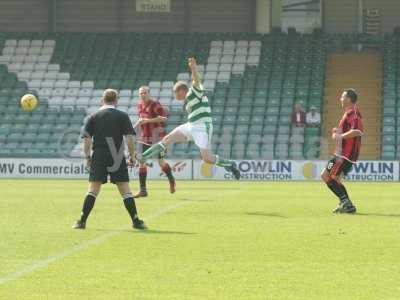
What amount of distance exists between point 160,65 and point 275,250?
2879 cm

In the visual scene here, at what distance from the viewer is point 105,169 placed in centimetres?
1282

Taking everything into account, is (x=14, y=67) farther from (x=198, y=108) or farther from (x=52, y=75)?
(x=198, y=108)

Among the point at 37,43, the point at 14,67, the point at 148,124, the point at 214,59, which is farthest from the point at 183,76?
the point at 148,124

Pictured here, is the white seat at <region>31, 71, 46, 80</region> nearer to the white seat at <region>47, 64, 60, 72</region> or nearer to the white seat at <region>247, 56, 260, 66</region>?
the white seat at <region>47, 64, 60, 72</region>

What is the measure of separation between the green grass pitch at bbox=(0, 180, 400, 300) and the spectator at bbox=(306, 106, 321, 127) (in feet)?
55.0

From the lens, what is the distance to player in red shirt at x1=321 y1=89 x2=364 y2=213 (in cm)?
1561

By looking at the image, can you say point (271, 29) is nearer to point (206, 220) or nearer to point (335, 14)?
point (335, 14)

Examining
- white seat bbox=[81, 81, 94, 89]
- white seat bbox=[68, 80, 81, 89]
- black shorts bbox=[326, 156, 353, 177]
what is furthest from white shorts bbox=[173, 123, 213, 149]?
white seat bbox=[68, 80, 81, 89]

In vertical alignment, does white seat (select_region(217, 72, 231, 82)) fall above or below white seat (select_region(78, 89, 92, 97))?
above

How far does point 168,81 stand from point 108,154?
25.5m

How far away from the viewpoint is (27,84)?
127 feet

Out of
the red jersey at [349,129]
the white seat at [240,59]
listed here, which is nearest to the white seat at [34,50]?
the white seat at [240,59]

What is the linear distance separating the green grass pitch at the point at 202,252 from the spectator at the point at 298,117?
16596 millimetres

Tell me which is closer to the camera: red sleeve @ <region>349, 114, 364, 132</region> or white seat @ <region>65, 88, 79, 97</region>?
red sleeve @ <region>349, 114, 364, 132</region>
